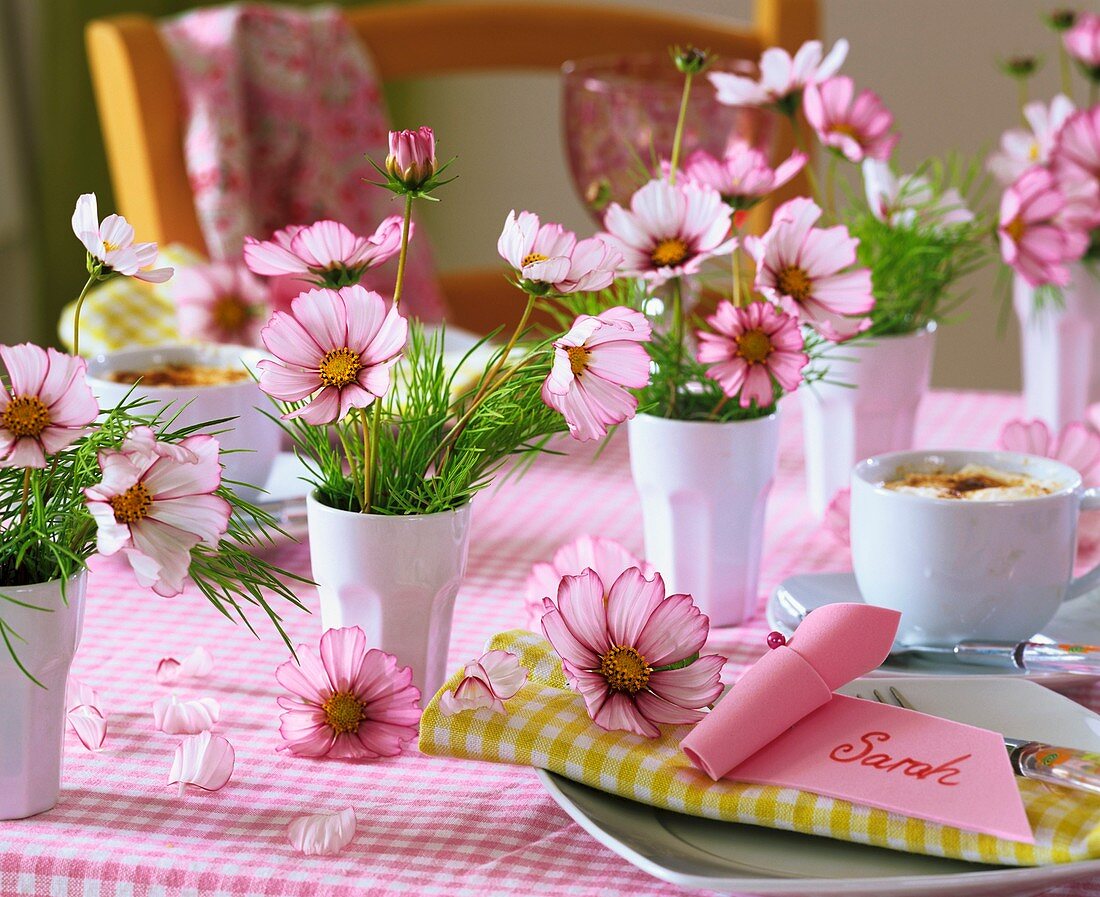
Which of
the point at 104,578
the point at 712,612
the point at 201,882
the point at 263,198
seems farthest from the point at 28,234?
the point at 201,882

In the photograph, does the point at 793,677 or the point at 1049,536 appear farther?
the point at 1049,536

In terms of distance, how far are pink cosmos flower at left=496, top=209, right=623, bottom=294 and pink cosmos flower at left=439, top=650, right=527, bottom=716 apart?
0.52ft

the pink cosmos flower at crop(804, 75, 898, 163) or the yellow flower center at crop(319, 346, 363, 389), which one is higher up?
the pink cosmos flower at crop(804, 75, 898, 163)

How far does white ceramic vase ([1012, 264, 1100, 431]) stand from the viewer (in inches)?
46.5

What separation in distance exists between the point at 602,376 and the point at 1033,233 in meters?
0.53

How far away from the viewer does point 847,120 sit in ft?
3.17

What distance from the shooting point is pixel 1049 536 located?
724 millimetres

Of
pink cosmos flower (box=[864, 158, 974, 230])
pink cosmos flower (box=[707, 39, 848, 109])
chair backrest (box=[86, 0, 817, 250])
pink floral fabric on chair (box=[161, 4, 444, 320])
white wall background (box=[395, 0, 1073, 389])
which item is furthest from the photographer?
white wall background (box=[395, 0, 1073, 389])

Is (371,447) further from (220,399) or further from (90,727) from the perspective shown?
(220,399)

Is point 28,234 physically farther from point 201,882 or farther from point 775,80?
point 201,882

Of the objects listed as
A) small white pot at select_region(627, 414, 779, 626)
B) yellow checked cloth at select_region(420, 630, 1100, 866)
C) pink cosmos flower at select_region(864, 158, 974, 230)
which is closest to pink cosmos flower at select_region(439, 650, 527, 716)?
yellow checked cloth at select_region(420, 630, 1100, 866)

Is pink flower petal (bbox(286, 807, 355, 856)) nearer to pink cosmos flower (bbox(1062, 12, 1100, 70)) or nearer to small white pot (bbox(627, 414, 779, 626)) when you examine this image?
small white pot (bbox(627, 414, 779, 626))

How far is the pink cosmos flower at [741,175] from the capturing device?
2.61 feet

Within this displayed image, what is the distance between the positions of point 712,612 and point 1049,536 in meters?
0.19
